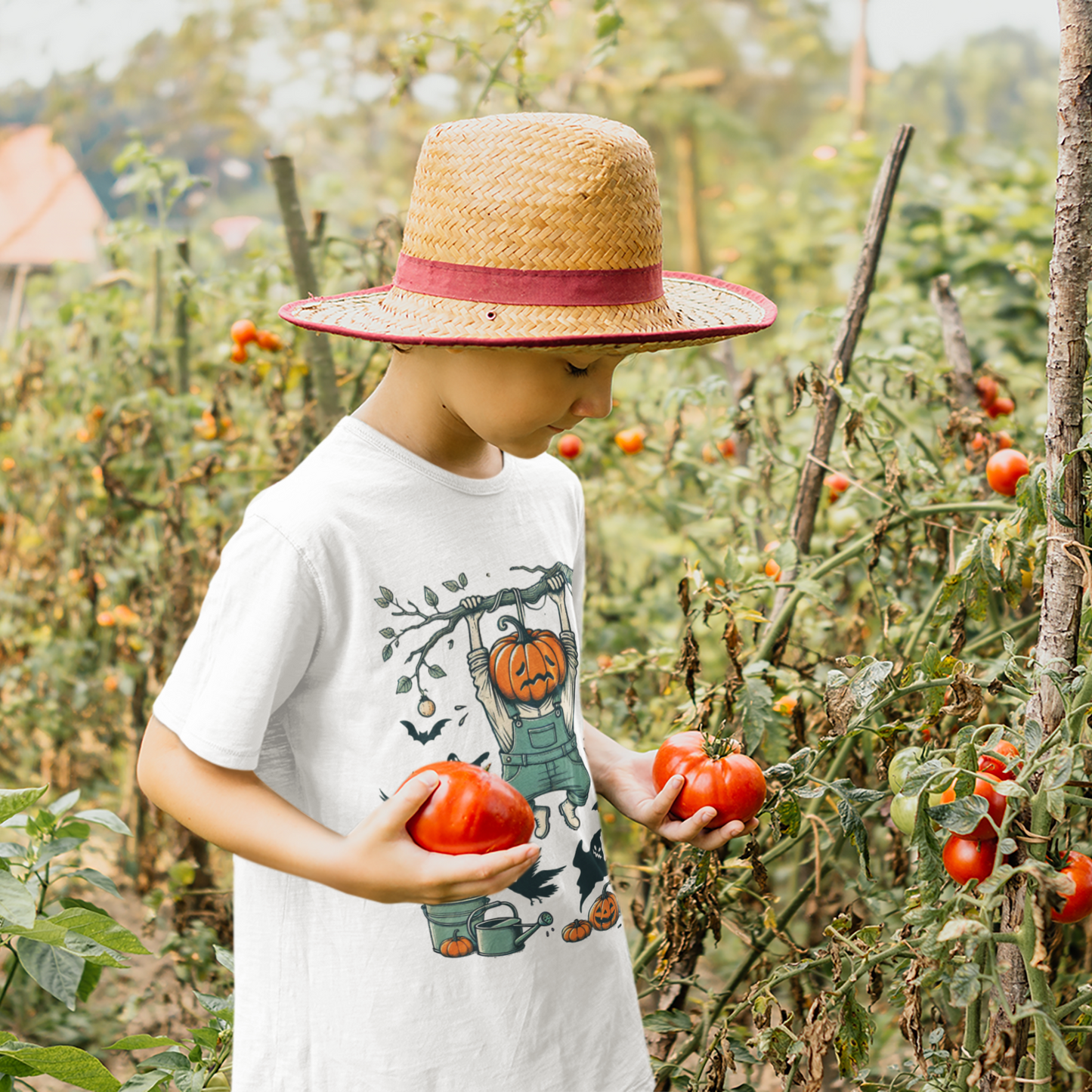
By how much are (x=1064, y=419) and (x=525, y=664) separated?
1.61 ft

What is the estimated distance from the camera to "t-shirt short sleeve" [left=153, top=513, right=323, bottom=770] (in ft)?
2.85

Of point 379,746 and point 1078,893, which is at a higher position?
point 379,746

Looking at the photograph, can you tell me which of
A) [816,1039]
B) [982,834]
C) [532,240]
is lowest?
[816,1039]

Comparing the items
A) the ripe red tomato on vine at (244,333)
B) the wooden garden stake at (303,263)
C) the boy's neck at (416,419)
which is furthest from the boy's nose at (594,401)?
the ripe red tomato on vine at (244,333)

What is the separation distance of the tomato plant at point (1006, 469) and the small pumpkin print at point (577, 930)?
0.70 m

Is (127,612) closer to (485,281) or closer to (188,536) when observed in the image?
(188,536)

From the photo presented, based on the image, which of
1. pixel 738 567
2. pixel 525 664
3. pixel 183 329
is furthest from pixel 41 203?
pixel 525 664

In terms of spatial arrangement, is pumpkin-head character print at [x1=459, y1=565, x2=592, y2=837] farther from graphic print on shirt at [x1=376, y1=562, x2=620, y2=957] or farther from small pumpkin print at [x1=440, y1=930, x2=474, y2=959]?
small pumpkin print at [x1=440, y1=930, x2=474, y2=959]

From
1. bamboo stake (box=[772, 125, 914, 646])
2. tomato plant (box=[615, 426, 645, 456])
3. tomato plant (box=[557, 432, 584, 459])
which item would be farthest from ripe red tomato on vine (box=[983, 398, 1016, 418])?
tomato plant (box=[557, 432, 584, 459])

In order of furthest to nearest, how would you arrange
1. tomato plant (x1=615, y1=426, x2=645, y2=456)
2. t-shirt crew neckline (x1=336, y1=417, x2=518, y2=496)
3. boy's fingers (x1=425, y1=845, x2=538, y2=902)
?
tomato plant (x1=615, y1=426, x2=645, y2=456), t-shirt crew neckline (x1=336, y1=417, x2=518, y2=496), boy's fingers (x1=425, y1=845, x2=538, y2=902)

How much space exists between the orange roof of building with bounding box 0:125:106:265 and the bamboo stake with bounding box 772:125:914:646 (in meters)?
3.29

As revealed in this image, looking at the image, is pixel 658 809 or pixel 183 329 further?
pixel 183 329

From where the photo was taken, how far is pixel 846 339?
1.43 m

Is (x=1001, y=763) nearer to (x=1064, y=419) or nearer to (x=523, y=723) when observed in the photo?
(x=1064, y=419)
